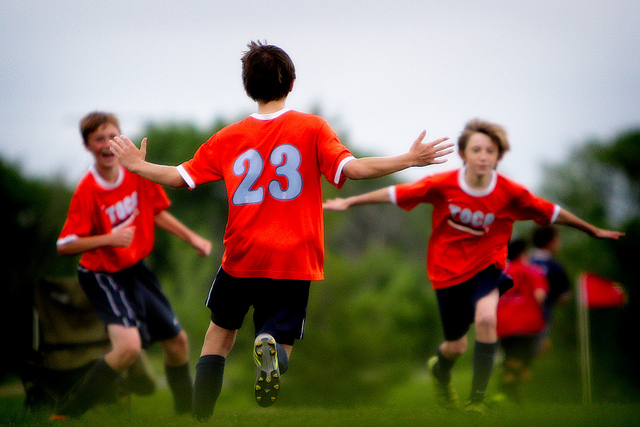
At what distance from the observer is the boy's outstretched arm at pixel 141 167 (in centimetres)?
334

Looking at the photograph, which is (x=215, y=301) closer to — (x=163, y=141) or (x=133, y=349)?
(x=133, y=349)

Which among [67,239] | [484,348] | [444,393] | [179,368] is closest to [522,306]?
[444,393]

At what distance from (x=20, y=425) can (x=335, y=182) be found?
2786mm

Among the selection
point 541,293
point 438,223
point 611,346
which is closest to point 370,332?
point 611,346

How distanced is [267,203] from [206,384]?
1.13 meters

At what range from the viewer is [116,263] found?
14.8 feet

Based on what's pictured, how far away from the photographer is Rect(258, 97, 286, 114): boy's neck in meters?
3.35

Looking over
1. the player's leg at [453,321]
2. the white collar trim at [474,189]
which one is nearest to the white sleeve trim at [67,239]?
the player's leg at [453,321]

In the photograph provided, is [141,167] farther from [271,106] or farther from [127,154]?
[271,106]

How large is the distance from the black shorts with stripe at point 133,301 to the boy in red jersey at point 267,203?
1263mm

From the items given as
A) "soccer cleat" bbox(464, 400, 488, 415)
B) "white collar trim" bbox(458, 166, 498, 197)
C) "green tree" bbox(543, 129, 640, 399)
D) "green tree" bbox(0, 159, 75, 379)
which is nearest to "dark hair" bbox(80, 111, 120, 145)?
"white collar trim" bbox(458, 166, 498, 197)

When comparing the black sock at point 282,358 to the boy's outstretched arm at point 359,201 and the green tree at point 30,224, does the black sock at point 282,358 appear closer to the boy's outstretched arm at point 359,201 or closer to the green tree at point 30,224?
the boy's outstretched arm at point 359,201

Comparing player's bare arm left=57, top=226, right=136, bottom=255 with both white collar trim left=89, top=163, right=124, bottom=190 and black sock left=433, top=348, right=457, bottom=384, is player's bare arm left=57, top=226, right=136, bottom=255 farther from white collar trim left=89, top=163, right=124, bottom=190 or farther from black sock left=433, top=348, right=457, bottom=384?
black sock left=433, top=348, right=457, bottom=384

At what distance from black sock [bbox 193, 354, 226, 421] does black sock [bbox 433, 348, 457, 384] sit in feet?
7.37
